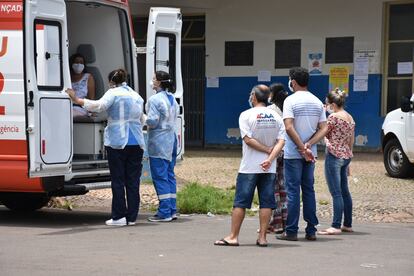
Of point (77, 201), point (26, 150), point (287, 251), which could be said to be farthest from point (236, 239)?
point (77, 201)

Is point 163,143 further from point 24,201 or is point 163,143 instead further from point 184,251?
point 24,201

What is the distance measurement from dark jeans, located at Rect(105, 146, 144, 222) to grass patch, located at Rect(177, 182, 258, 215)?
1395 millimetres

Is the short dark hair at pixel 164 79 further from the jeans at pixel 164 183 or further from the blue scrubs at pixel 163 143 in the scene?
the jeans at pixel 164 183

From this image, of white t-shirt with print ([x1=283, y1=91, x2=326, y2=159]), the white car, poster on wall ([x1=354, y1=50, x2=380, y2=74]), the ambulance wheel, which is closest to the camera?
white t-shirt with print ([x1=283, y1=91, x2=326, y2=159])

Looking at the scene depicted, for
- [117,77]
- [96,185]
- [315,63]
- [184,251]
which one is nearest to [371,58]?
[315,63]

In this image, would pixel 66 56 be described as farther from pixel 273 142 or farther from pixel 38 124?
pixel 273 142

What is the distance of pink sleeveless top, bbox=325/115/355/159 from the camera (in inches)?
358

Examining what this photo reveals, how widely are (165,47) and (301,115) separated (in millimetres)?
2887

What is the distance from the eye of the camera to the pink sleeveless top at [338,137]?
909 cm

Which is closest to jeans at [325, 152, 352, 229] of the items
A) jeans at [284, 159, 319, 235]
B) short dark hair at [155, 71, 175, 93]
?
jeans at [284, 159, 319, 235]

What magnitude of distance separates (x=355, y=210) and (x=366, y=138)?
7291 mm

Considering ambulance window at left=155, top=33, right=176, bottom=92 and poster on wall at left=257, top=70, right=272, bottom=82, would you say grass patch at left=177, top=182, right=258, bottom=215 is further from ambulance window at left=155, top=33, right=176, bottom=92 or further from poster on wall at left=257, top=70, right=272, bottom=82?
poster on wall at left=257, top=70, right=272, bottom=82

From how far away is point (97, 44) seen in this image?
11203 mm

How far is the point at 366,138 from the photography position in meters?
18.2
